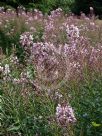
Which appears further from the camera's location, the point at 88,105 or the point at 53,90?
the point at 88,105

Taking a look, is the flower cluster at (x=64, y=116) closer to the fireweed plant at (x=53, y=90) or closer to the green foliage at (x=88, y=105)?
the fireweed plant at (x=53, y=90)

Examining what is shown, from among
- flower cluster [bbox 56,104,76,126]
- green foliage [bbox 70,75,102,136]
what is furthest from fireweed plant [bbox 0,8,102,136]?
flower cluster [bbox 56,104,76,126]

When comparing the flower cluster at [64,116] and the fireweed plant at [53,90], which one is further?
the fireweed plant at [53,90]

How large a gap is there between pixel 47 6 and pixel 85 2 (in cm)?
477

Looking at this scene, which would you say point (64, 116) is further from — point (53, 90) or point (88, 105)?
point (88, 105)

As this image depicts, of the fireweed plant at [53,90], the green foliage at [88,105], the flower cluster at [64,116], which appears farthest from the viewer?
the green foliage at [88,105]

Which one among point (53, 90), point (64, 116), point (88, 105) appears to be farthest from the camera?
point (88, 105)

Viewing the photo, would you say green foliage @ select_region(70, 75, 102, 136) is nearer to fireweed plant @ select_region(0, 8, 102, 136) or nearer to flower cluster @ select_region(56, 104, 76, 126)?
fireweed plant @ select_region(0, 8, 102, 136)

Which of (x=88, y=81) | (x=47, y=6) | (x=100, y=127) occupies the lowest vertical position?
(x=100, y=127)

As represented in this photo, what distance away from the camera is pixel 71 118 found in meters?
3.17

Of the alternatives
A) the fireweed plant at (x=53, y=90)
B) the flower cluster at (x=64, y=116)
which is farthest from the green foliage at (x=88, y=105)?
the flower cluster at (x=64, y=116)

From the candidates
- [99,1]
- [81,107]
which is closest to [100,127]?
[81,107]

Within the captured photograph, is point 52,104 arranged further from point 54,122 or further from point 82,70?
point 82,70

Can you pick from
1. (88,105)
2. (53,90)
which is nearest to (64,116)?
(53,90)
